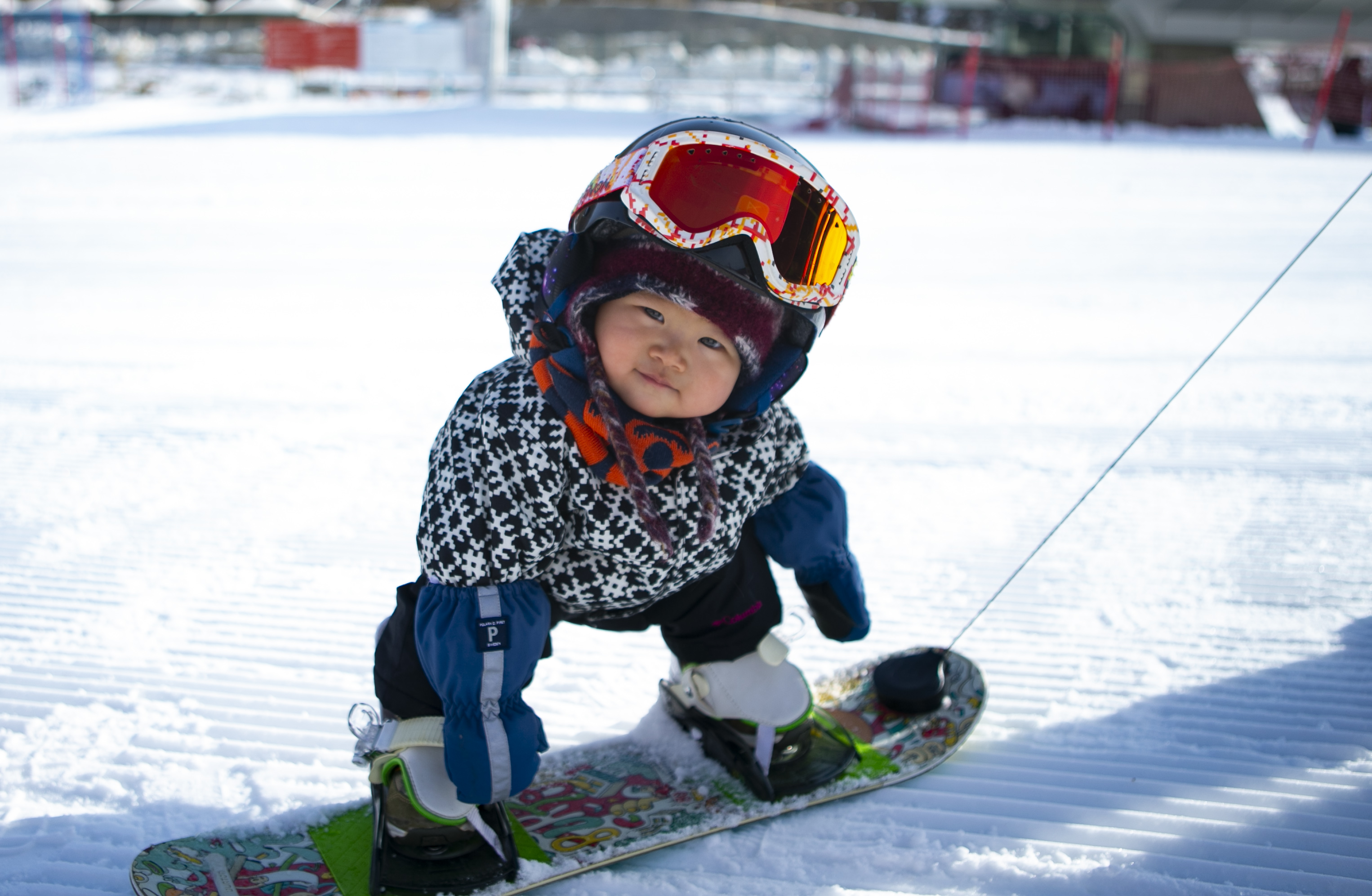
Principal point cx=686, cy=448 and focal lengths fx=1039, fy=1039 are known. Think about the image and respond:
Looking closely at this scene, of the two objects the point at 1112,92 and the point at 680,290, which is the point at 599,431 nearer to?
the point at 680,290

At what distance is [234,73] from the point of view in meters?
21.0

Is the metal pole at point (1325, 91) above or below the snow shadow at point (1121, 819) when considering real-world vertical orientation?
above

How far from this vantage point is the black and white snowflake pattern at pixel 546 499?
51.6 inches

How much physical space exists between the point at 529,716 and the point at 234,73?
23045 mm

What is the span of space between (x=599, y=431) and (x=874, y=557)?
1334 millimetres

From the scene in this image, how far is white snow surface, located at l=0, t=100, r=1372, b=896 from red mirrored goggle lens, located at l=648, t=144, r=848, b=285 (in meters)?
0.85

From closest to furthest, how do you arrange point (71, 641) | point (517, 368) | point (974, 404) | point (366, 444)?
point (517, 368) → point (71, 641) → point (366, 444) → point (974, 404)

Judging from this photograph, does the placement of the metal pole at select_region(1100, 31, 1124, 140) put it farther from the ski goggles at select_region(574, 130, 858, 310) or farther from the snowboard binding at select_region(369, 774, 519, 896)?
the snowboard binding at select_region(369, 774, 519, 896)

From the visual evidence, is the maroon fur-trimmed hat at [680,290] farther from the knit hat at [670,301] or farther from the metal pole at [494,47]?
the metal pole at [494,47]

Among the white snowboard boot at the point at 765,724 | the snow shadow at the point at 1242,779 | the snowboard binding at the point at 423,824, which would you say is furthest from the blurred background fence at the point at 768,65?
the snowboard binding at the point at 423,824

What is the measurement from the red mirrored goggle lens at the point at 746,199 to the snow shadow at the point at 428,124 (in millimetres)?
10368

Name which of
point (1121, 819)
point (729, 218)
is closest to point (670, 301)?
point (729, 218)

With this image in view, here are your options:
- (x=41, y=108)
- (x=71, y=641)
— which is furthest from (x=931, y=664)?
(x=41, y=108)

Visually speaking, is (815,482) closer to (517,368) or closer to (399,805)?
(517,368)
